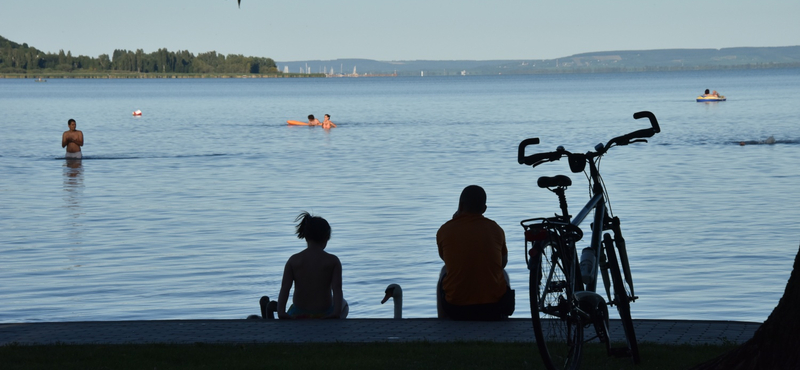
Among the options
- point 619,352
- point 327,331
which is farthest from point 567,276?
point 327,331

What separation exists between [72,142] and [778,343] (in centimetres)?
2947

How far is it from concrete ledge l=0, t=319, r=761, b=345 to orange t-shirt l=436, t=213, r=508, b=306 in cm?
23

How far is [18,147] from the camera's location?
134ft

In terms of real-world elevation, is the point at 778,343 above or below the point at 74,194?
above

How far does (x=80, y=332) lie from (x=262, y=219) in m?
10.8

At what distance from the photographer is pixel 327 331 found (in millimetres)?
7613

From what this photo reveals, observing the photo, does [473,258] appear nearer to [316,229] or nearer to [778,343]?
[316,229]

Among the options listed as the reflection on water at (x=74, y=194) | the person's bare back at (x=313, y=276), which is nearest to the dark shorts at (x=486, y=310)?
the person's bare back at (x=313, y=276)

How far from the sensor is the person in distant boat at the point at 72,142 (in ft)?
102

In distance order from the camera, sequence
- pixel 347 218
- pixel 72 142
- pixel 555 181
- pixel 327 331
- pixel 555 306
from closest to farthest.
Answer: pixel 555 306
pixel 555 181
pixel 327 331
pixel 347 218
pixel 72 142

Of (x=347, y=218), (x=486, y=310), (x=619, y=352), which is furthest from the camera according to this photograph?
(x=347, y=218)

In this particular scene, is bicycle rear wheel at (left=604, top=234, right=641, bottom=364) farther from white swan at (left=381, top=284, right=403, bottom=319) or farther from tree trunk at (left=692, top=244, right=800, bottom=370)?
white swan at (left=381, top=284, right=403, bottom=319)

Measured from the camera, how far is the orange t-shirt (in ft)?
25.0

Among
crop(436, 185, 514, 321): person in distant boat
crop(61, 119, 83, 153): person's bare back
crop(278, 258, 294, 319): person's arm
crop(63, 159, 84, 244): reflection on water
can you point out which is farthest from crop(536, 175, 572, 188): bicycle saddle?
crop(61, 119, 83, 153): person's bare back
